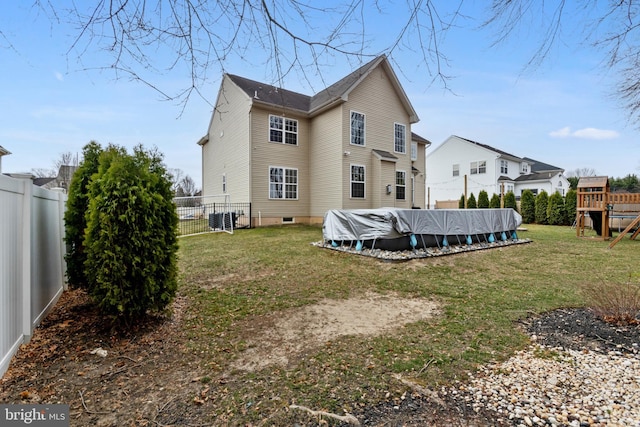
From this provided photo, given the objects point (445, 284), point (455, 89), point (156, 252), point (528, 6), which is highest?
point (528, 6)

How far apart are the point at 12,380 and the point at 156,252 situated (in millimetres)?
1418

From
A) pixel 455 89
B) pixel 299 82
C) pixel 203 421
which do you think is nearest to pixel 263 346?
pixel 203 421

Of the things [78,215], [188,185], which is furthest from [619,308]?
[188,185]

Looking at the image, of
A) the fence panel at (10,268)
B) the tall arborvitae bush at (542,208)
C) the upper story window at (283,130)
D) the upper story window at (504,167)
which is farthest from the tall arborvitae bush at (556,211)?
the fence panel at (10,268)

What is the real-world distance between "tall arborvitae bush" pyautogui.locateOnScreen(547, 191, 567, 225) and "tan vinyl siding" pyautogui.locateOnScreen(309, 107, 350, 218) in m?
14.0

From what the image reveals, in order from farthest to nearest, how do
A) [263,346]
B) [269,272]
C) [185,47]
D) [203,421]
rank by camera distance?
[269,272] < [263,346] < [185,47] < [203,421]

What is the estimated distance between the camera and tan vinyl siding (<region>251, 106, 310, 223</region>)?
44.8ft

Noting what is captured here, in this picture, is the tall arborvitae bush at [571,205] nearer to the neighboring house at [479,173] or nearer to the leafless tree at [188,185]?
the neighboring house at [479,173]

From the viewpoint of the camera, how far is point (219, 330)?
11.3 ft

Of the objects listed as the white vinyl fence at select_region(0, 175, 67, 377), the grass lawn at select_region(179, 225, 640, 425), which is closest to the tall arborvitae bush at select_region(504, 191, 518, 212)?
the grass lawn at select_region(179, 225, 640, 425)

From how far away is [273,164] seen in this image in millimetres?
14195

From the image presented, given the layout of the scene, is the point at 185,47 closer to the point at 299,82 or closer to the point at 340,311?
the point at 299,82

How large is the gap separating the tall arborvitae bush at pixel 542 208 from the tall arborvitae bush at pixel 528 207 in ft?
1.15

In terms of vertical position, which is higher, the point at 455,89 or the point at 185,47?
the point at 185,47
